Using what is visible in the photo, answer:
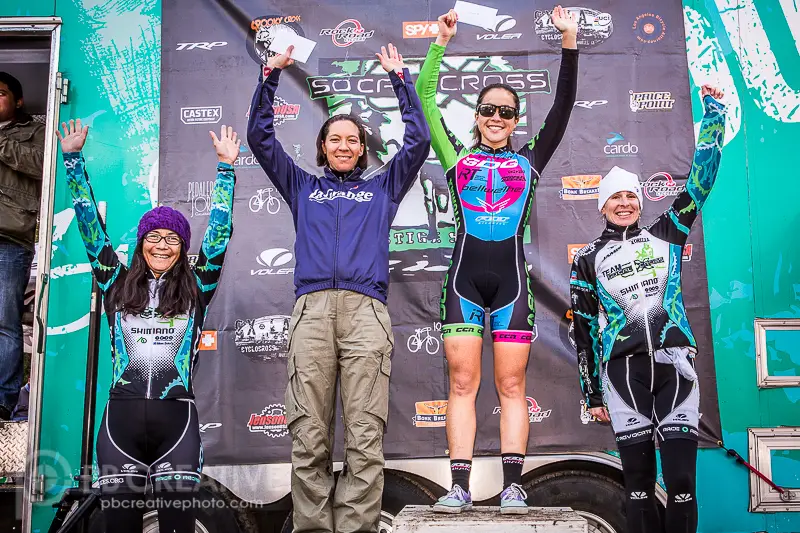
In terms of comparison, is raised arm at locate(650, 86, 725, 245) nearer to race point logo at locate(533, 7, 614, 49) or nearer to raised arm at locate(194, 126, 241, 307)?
race point logo at locate(533, 7, 614, 49)

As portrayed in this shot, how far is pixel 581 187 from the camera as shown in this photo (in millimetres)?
4816

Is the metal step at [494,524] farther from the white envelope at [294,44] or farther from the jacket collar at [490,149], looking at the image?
the white envelope at [294,44]

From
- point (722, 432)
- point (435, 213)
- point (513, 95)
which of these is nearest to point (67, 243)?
point (435, 213)

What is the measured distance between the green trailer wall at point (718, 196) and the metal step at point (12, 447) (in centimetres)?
15

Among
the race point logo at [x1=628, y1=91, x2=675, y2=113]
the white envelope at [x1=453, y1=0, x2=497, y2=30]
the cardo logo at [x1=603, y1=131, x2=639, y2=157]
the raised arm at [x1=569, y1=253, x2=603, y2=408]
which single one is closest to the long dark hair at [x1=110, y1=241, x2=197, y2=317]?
the raised arm at [x1=569, y1=253, x2=603, y2=408]

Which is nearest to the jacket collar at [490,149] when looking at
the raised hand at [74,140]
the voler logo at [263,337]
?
the voler logo at [263,337]

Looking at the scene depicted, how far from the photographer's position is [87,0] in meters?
5.05

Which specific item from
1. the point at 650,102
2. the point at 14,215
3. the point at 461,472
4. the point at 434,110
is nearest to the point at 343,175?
the point at 434,110

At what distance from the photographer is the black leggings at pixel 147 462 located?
3.60 m

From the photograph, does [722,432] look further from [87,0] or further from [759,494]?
[87,0]

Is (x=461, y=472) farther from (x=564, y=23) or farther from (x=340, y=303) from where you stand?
(x=564, y=23)

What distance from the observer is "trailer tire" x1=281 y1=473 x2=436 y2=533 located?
4410 mm

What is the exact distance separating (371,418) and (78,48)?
9.78ft

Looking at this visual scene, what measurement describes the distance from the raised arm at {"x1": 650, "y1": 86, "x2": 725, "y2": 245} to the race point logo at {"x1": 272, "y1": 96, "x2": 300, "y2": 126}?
2.15 meters
